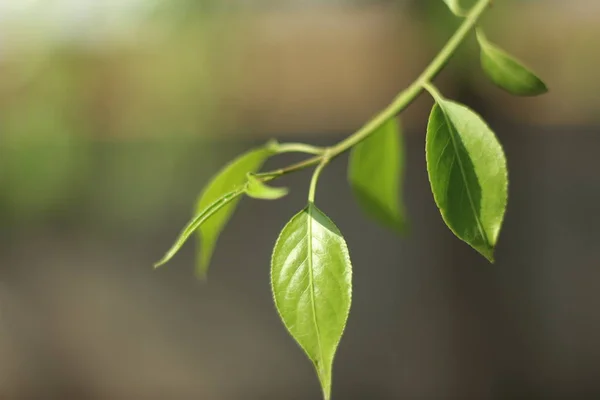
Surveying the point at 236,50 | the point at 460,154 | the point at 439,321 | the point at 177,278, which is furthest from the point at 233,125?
the point at 460,154

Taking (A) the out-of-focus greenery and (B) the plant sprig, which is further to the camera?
(A) the out-of-focus greenery

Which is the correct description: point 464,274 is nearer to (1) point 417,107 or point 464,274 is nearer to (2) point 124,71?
(1) point 417,107

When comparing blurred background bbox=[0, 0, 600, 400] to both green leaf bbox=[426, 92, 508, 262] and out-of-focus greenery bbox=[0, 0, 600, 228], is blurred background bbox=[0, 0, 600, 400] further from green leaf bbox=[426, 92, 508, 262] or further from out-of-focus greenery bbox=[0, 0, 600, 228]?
green leaf bbox=[426, 92, 508, 262]

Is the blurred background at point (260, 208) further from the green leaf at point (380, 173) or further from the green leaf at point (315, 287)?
the green leaf at point (315, 287)

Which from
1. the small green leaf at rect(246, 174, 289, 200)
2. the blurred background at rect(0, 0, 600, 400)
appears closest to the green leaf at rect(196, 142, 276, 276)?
the small green leaf at rect(246, 174, 289, 200)

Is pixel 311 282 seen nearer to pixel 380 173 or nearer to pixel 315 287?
pixel 315 287

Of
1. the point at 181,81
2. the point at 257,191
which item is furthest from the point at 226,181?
the point at 181,81
